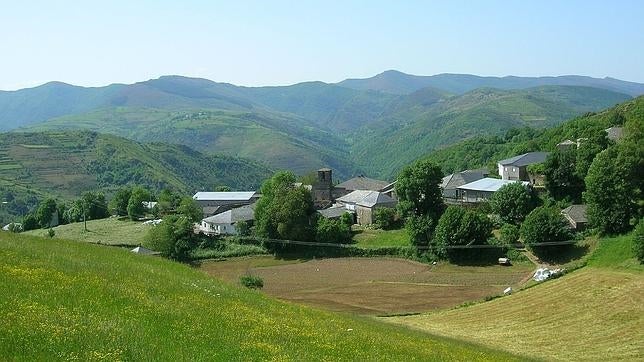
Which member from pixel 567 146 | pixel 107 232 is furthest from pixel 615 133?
pixel 107 232

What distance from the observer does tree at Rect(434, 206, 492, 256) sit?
71.0 meters

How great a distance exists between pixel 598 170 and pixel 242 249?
46525mm

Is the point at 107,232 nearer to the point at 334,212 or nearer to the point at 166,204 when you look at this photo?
the point at 166,204

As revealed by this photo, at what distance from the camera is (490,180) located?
3664 inches

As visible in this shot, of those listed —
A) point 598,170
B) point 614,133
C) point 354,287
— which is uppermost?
point 614,133

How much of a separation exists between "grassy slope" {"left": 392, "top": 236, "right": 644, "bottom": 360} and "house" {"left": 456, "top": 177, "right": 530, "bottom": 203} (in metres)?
29.2

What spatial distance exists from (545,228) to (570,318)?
22.7 meters

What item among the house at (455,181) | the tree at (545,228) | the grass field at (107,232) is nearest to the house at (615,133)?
the house at (455,181)

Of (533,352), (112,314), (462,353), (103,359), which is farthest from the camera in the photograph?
(533,352)

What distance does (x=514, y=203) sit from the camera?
75.5 meters

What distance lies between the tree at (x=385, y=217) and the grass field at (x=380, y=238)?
1.28 meters

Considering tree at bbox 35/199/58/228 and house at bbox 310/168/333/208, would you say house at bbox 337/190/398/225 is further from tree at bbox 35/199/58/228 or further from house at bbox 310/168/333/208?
tree at bbox 35/199/58/228

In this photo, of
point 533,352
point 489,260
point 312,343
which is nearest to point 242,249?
point 489,260

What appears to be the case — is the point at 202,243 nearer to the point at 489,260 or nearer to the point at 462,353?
the point at 489,260
